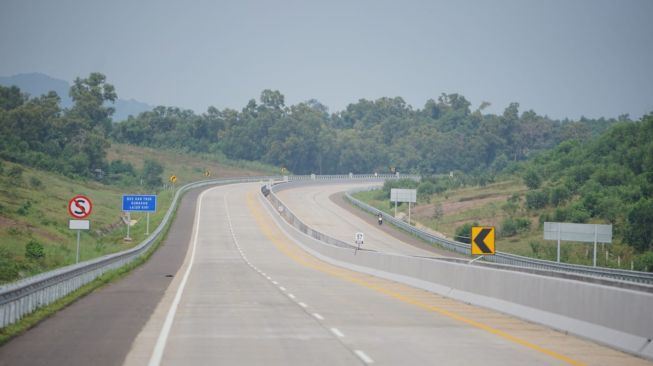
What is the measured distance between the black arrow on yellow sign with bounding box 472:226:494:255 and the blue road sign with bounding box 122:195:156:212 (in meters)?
43.7

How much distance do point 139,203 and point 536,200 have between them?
140ft

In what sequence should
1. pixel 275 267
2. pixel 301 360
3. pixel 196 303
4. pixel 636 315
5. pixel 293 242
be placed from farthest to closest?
pixel 293 242, pixel 275 267, pixel 196 303, pixel 636 315, pixel 301 360

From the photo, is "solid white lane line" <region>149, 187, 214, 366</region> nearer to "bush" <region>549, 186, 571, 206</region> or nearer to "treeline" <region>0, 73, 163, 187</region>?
"bush" <region>549, 186, 571, 206</region>

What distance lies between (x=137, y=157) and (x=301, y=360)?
151 m

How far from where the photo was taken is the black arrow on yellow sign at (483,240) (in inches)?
1009

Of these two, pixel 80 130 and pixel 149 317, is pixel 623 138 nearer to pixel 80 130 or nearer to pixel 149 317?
pixel 80 130

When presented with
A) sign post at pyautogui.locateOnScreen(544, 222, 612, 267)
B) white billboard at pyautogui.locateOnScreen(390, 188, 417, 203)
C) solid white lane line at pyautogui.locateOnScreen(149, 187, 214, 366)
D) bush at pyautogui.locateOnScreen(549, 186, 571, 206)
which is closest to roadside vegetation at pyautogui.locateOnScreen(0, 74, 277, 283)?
solid white lane line at pyautogui.locateOnScreen(149, 187, 214, 366)

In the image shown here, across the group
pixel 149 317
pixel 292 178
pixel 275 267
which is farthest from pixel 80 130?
pixel 149 317

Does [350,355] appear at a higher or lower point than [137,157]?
lower

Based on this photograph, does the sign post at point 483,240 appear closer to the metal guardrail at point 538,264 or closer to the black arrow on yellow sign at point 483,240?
the black arrow on yellow sign at point 483,240

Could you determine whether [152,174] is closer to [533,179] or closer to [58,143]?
[58,143]

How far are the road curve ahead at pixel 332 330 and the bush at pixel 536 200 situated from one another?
58321 millimetres

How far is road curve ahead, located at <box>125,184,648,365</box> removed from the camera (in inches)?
537

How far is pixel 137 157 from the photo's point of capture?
525 ft
